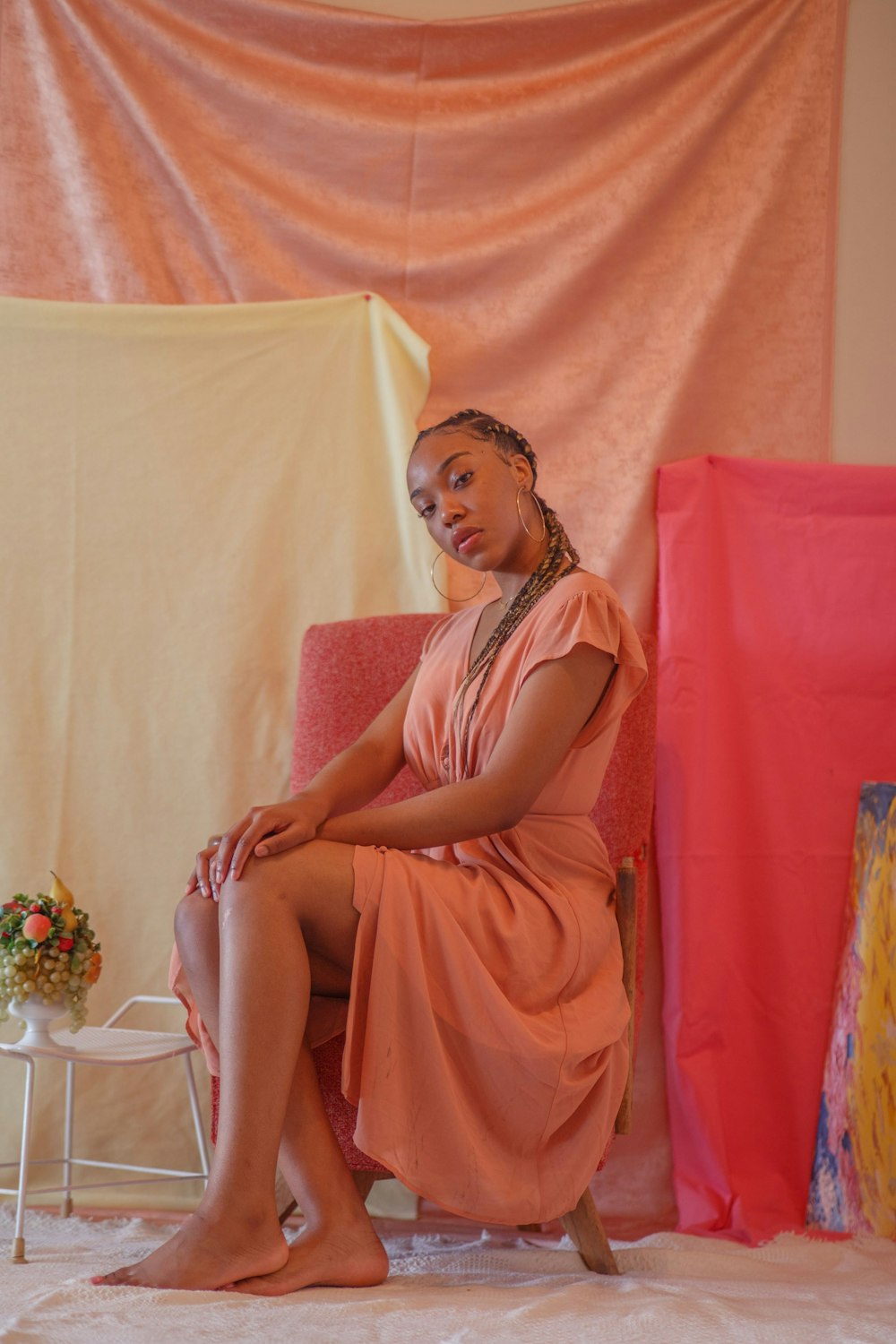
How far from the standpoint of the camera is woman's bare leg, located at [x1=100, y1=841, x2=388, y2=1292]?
5.07 feet

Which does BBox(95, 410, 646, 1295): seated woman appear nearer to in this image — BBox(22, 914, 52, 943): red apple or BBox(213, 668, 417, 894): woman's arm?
BBox(213, 668, 417, 894): woman's arm

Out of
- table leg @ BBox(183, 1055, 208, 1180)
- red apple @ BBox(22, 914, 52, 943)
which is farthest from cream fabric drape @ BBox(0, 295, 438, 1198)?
red apple @ BBox(22, 914, 52, 943)

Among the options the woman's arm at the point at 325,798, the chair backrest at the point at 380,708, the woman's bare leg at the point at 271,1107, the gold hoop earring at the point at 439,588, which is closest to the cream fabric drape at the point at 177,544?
the gold hoop earring at the point at 439,588

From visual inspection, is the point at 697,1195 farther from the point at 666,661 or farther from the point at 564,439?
the point at 564,439

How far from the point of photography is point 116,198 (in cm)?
294

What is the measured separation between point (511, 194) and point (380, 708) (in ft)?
4.14

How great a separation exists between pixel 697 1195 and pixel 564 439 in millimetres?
1624

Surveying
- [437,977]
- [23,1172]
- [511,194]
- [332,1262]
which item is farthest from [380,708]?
[511,194]

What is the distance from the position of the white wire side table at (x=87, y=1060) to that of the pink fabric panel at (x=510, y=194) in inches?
52.8

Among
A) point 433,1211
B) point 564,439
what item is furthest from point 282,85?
point 433,1211

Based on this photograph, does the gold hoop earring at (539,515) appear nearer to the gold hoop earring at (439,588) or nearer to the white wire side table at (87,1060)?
the gold hoop earring at (439,588)

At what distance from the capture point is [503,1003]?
5.67 feet

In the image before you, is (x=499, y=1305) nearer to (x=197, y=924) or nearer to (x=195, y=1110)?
(x=197, y=924)

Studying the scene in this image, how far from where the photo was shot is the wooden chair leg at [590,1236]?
192 cm
